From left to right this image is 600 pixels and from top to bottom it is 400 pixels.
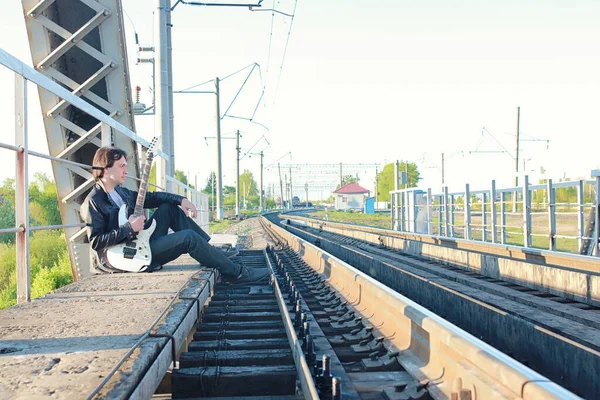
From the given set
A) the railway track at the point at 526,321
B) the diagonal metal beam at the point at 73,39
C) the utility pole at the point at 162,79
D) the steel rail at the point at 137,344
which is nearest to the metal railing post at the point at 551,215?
the railway track at the point at 526,321

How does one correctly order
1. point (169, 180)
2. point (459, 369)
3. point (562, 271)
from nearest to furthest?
point (459, 369) < point (562, 271) < point (169, 180)

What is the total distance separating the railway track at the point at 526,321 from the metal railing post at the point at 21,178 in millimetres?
3533

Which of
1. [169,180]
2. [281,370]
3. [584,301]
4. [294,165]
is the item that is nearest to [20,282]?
[281,370]

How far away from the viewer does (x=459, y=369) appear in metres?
2.73

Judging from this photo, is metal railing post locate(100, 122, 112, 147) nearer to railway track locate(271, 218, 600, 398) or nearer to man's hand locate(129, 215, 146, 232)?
man's hand locate(129, 215, 146, 232)

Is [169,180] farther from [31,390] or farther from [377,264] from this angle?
[31,390]

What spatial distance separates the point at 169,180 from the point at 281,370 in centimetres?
789

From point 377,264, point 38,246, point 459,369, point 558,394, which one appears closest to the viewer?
point 558,394

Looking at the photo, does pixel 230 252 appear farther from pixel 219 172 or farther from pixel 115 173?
pixel 219 172

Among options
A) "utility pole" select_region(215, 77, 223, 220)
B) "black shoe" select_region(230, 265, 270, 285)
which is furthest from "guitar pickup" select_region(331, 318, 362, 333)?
"utility pole" select_region(215, 77, 223, 220)

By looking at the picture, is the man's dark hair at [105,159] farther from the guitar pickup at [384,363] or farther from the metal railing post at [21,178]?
the guitar pickup at [384,363]

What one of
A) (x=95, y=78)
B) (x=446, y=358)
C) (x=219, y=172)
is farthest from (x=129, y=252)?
(x=219, y=172)

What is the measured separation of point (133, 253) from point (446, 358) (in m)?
3.58

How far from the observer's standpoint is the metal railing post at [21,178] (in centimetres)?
423
